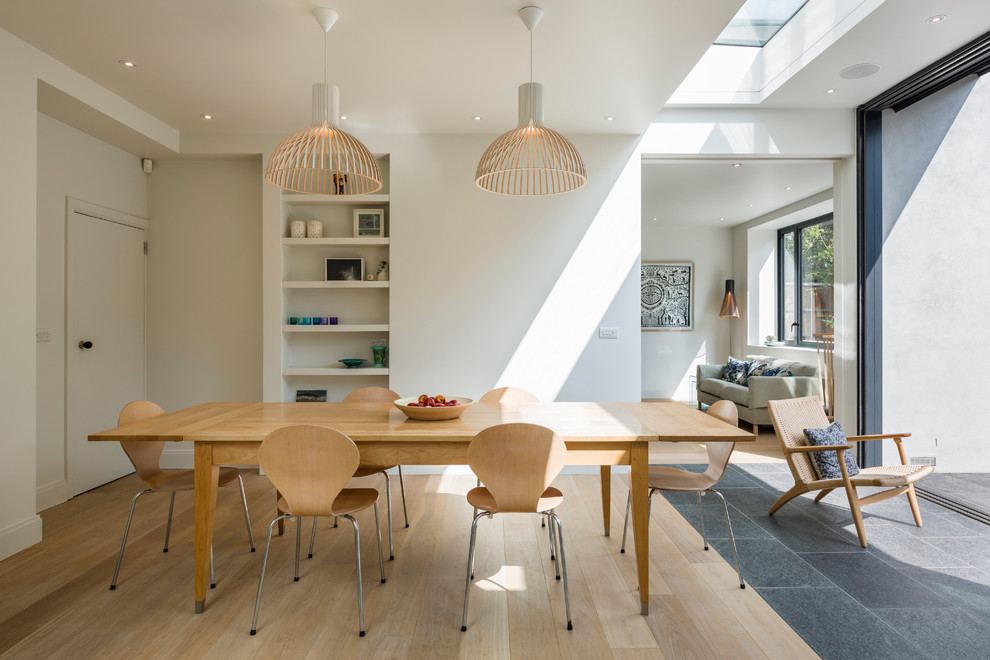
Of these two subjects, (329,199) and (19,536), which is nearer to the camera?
(19,536)

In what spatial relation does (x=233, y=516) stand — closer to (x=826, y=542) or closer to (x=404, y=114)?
(x=404, y=114)

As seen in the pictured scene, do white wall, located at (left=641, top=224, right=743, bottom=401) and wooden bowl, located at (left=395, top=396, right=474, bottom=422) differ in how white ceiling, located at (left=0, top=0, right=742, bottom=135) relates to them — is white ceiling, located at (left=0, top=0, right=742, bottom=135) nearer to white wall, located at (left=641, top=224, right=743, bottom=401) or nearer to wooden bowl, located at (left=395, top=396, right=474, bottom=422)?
wooden bowl, located at (left=395, top=396, right=474, bottom=422)

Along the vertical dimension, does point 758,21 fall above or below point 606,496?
above

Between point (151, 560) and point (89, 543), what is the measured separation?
524 mm

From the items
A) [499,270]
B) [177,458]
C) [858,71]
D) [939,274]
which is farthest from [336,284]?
[939,274]

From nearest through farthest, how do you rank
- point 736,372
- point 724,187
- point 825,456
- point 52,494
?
1. point 825,456
2. point 52,494
3. point 724,187
4. point 736,372

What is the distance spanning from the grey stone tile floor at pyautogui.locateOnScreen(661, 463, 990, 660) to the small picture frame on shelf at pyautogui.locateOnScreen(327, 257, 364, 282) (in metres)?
2.91

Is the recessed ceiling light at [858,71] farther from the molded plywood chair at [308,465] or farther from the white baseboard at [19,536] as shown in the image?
the white baseboard at [19,536]

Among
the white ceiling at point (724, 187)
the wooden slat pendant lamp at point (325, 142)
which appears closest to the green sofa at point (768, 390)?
the white ceiling at point (724, 187)

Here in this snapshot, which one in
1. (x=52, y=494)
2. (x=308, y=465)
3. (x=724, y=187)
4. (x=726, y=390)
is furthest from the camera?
(x=726, y=390)

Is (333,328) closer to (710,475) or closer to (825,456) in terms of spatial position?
(710,475)

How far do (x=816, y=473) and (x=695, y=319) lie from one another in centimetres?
563

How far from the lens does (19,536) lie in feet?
9.52

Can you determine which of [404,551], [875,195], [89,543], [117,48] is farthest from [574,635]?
[875,195]
